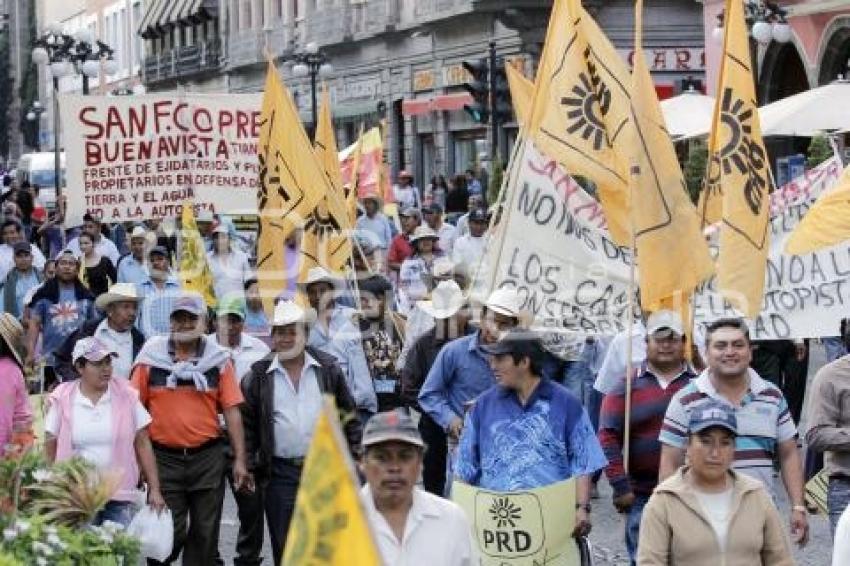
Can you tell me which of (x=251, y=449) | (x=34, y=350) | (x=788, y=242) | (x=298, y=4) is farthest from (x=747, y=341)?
(x=298, y=4)

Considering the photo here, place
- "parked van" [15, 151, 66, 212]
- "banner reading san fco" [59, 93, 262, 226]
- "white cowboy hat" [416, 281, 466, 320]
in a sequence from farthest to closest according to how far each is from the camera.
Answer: "parked van" [15, 151, 66, 212], "banner reading san fco" [59, 93, 262, 226], "white cowboy hat" [416, 281, 466, 320]

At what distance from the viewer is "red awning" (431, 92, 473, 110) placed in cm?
4572

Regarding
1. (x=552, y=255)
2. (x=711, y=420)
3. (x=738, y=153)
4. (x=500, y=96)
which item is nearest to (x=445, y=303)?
(x=552, y=255)

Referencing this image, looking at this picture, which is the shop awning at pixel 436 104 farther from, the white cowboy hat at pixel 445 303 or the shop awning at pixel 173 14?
the white cowboy hat at pixel 445 303

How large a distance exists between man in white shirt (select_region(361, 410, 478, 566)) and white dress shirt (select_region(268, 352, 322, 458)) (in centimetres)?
378

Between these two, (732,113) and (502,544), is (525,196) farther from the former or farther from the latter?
(502,544)

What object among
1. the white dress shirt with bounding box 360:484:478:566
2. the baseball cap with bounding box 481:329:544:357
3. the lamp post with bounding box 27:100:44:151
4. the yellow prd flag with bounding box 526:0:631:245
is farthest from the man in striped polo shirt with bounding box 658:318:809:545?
the lamp post with bounding box 27:100:44:151

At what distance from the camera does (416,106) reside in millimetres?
48469

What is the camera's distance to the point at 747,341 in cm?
838

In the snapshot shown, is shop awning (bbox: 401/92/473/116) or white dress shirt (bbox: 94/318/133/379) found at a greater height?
shop awning (bbox: 401/92/473/116)

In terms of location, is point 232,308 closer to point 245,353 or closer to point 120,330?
point 245,353

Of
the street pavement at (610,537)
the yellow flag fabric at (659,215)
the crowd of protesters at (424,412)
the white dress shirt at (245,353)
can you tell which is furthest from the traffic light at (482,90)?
the yellow flag fabric at (659,215)

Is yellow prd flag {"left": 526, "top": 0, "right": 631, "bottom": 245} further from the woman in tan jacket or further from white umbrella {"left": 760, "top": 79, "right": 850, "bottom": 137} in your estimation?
white umbrella {"left": 760, "top": 79, "right": 850, "bottom": 137}

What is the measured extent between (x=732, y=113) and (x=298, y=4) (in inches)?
1958
